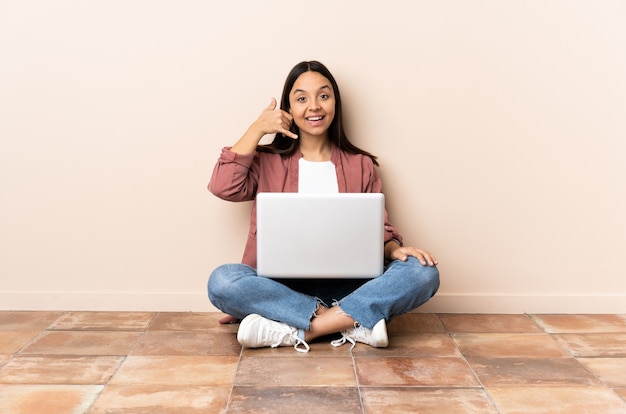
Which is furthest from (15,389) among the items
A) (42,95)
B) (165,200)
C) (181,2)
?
(181,2)

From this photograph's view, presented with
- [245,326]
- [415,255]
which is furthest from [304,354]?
[415,255]

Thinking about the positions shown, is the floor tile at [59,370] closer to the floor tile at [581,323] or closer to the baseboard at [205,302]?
the baseboard at [205,302]

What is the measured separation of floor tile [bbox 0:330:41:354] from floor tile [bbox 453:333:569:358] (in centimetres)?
145

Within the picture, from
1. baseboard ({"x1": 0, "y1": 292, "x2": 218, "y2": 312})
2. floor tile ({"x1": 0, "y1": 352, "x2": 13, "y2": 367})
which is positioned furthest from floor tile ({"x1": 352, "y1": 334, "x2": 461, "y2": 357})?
floor tile ({"x1": 0, "y1": 352, "x2": 13, "y2": 367})

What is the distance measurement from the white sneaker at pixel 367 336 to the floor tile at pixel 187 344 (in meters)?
0.35

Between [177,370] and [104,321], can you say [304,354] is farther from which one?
[104,321]

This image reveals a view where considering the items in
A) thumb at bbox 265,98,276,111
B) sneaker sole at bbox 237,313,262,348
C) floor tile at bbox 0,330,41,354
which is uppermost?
thumb at bbox 265,98,276,111

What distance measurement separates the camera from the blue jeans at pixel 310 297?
7.67 ft

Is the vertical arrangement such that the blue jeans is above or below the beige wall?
below

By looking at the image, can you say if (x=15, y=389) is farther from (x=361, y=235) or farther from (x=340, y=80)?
(x=340, y=80)

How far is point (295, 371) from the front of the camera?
2.12 metres

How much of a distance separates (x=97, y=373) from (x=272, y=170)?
0.94m

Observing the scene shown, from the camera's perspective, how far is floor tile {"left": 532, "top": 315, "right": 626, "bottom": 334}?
2600 millimetres

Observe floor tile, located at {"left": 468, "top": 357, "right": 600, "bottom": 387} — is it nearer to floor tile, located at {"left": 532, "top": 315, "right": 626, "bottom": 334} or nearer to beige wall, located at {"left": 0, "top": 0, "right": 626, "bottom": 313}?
floor tile, located at {"left": 532, "top": 315, "right": 626, "bottom": 334}
